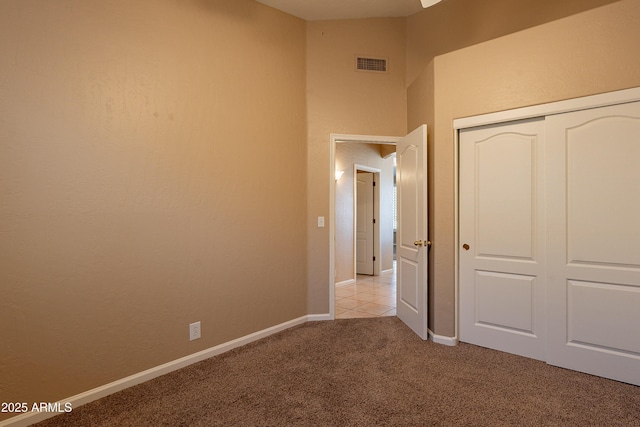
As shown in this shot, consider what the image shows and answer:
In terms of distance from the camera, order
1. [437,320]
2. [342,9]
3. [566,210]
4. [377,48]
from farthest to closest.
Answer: [377,48] < [342,9] < [437,320] < [566,210]

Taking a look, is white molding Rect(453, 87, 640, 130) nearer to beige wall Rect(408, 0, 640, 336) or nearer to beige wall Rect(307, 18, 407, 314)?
beige wall Rect(408, 0, 640, 336)

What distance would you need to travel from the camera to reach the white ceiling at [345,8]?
350 centimetres

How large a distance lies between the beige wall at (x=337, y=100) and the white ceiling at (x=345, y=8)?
92mm

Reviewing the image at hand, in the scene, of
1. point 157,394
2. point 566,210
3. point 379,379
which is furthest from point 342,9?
point 157,394

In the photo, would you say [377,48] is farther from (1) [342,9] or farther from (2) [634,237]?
(2) [634,237]

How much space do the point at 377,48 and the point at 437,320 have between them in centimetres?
307

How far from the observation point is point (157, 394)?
231 cm

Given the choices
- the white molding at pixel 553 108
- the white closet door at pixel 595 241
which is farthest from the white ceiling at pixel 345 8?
the white closet door at pixel 595 241

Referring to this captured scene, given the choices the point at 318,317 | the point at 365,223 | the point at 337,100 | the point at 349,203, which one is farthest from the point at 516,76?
the point at 365,223

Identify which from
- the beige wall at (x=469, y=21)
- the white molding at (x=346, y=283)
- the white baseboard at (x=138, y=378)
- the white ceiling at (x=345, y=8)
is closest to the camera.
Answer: the white baseboard at (x=138, y=378)

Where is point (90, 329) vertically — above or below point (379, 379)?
above

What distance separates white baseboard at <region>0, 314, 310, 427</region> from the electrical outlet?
0.14m

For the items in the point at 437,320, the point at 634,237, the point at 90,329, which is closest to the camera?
the point at 90,329

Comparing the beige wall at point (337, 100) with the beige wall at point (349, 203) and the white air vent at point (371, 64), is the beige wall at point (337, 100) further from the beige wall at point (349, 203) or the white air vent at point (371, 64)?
the beige wall at point (349, 203)
